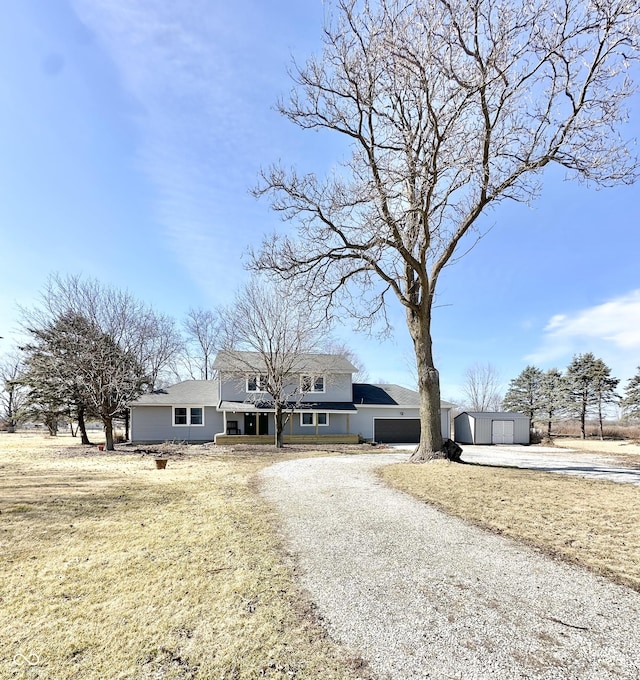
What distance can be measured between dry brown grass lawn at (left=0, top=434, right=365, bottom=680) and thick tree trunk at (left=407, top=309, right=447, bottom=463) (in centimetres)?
634

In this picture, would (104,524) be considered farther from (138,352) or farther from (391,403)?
(391,403)

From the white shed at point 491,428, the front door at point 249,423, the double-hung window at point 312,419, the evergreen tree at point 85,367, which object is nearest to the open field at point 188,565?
the evergreen tree at point 85,367

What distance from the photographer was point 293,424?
81.6 ft

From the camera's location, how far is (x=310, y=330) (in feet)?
65.2

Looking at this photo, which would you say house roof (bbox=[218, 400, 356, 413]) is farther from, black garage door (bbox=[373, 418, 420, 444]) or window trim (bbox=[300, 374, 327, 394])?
black garage door (bbox=[373, 418, 420, 444])

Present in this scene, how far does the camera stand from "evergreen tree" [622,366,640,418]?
36031 mm

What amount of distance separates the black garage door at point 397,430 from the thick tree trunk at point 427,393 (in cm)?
1521

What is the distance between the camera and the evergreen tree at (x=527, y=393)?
42125mm

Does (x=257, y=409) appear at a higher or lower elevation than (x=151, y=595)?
higher

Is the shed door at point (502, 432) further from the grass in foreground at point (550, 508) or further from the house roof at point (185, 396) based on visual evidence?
the grass in foreground at point (550, 508)

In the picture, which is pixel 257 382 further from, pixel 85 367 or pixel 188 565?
pixel 188 565

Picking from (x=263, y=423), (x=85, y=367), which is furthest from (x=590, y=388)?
(x=85, y=367)

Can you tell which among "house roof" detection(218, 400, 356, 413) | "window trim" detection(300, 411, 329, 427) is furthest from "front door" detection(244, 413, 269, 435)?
"window trim" detection(300, 411, 329, 427)

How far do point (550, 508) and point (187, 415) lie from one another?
69.6 feet
